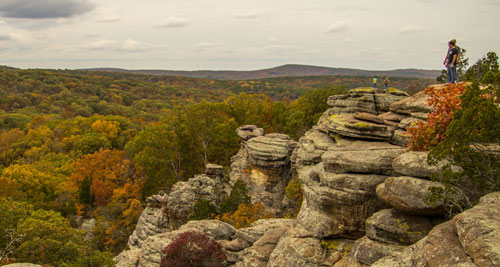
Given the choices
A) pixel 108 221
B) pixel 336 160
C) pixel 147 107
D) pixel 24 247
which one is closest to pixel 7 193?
pixel 108 221

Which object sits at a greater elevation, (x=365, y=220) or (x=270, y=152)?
(x=365, y=220)

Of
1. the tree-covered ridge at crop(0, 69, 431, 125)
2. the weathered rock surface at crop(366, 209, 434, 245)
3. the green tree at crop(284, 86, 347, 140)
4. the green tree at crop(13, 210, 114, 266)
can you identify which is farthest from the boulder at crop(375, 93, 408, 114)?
the tree-covered ridge at crop(0, 69, 431, 125)

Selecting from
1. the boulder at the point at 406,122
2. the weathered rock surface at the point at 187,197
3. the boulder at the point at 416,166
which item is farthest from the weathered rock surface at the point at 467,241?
the weathered rock surface at the point at 187,197

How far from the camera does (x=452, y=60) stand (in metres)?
18.3

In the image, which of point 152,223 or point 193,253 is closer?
point 193,253

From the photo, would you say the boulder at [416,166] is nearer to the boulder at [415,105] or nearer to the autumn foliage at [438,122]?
the autumn foliage at [438,122]

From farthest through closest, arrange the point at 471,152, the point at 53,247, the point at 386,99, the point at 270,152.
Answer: the point at 270,152
the point at 386,99
the point at 53,247
the point at 471,152

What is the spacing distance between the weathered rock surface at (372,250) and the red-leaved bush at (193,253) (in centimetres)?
809

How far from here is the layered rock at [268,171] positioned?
34438 millimetres

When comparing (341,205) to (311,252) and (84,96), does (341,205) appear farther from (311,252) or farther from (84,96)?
(84,96)

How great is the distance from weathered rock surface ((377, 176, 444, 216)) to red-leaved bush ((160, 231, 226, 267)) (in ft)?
32.7

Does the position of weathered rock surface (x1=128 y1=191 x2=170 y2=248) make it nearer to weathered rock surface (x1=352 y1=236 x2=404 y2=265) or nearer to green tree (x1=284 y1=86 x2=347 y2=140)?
weathered rock surface (x1=352 y1=236 x2=404 y2=265)

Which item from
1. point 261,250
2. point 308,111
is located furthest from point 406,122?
point 308,111

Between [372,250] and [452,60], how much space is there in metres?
11.7
